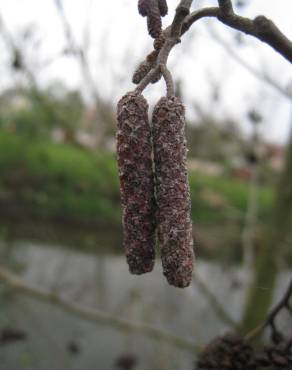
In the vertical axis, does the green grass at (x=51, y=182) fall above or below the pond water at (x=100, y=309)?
below

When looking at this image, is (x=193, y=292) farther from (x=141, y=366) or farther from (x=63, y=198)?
(x=63, y=198)

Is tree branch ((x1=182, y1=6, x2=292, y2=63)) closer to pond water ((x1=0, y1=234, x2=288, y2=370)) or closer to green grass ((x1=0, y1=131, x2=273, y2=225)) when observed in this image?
pond water ((x1=0, y1=234, x2=288, y2=370))

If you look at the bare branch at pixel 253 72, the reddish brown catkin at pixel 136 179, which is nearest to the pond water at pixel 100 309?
the bare branch at pixel 253 72

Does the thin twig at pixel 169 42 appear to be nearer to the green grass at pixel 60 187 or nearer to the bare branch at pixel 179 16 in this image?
the bare branch at pixel 179 16

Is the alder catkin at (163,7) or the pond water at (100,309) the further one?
the pond water at (100,309)

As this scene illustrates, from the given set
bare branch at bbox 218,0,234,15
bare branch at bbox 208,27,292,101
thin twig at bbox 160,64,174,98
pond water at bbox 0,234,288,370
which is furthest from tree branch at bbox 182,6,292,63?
pond water at bbox 0,234,288,370

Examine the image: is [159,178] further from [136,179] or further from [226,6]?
[226,6]
